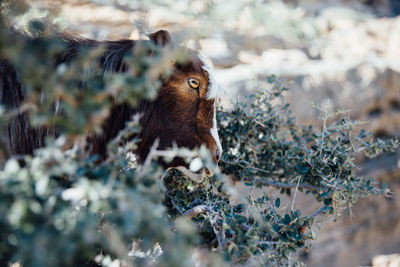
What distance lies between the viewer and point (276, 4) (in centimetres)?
600

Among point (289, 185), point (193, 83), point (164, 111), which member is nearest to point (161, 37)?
point (193, 83)

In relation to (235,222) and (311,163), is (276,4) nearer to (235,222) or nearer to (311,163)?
(311,163)

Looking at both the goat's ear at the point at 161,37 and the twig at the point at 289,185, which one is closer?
the goat's ear at the point at 161,37

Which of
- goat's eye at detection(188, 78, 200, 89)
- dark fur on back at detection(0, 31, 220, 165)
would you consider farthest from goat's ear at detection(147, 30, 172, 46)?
goat's eye at detection(188, 78, 200, 89)

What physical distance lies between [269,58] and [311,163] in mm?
3365

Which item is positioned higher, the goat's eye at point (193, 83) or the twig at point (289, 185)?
the goat's eye at point (193, 83)

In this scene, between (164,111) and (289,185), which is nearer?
(164,111)

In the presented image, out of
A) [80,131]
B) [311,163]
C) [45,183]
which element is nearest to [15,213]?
[45,183]

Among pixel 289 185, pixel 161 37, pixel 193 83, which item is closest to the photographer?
pixel 161 37

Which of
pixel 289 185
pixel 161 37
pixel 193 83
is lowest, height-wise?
pixel 289 185

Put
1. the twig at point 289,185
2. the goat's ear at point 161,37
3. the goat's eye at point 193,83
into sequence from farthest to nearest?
the twig at point 289,185 < the goat's eye at point 193,83 < the goat's ear at point 161,37

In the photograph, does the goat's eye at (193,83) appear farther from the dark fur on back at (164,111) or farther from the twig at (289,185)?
the twig at (289,185)

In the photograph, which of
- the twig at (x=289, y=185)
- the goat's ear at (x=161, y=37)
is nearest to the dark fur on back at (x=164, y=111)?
the goat's ear at (x=161, y=37)

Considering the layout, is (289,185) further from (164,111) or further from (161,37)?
(161,37)
